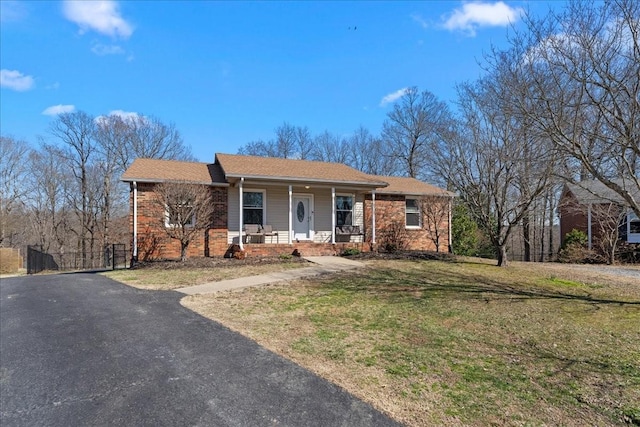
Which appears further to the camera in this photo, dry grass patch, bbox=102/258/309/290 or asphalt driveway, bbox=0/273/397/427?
dry grass patch, bbox=102/258/309/290

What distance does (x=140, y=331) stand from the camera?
530cm

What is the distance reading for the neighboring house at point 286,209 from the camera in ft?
43.3

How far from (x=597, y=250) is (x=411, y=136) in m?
16.6

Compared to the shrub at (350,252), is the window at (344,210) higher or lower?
higher

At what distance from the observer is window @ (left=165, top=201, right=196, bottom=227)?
11781mm

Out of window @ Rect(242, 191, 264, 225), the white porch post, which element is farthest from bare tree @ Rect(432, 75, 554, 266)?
the white porch post

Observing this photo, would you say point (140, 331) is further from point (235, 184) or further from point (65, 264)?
point (65, 264)

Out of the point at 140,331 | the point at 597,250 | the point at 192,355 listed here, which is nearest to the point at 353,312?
the point at 192,355

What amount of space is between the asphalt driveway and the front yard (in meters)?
0.38

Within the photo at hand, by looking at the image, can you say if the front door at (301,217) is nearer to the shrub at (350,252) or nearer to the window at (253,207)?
the window at (253,207)

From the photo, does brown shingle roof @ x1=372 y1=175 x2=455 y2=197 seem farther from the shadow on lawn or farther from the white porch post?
the white porch post

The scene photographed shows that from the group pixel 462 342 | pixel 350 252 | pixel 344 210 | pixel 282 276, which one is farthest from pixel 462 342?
pixel 344 210

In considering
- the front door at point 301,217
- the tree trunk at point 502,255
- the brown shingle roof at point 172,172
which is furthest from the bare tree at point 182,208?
the tree trunk at point 502,255

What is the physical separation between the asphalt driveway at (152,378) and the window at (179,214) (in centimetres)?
576
